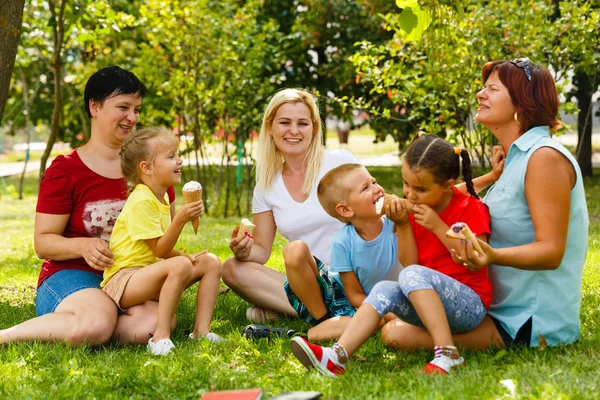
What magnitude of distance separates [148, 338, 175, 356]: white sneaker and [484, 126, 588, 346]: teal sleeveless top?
4.94ft

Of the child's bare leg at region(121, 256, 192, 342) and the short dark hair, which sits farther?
the short dark hair

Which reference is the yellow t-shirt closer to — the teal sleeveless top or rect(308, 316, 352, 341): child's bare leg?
rect(308, 316, 352, 341): child's bare leg

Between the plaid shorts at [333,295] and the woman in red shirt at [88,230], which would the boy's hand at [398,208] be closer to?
the plaid shorts at [333,295]

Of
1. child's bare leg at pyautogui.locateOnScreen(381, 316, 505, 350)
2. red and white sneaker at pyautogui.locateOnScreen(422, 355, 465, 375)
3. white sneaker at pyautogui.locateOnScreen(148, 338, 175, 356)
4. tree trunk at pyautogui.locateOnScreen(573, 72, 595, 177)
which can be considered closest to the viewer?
red and white sneaker at pyautogui.locateOnScreen(422, 355, 465, 375)

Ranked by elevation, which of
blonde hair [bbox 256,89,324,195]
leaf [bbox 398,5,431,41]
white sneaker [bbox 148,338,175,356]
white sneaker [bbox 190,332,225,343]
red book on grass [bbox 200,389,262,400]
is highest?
leaf [bbox 398,5,431,41]

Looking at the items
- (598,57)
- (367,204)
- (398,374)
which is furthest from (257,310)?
(598,57)

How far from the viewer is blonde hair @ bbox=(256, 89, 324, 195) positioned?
4.43 metres

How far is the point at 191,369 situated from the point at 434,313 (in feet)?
3.37

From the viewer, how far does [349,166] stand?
380 centimetres

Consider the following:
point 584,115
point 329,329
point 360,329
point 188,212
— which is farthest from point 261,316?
point 584,115

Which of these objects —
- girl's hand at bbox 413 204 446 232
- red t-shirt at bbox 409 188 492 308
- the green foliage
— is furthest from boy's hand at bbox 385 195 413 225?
the green foliage

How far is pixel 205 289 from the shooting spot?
13.4 ft

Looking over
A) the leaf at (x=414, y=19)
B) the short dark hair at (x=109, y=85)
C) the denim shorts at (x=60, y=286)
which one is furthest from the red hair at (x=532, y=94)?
the denim shorts at (x=60, y=286)

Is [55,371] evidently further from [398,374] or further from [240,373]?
[398,374]
